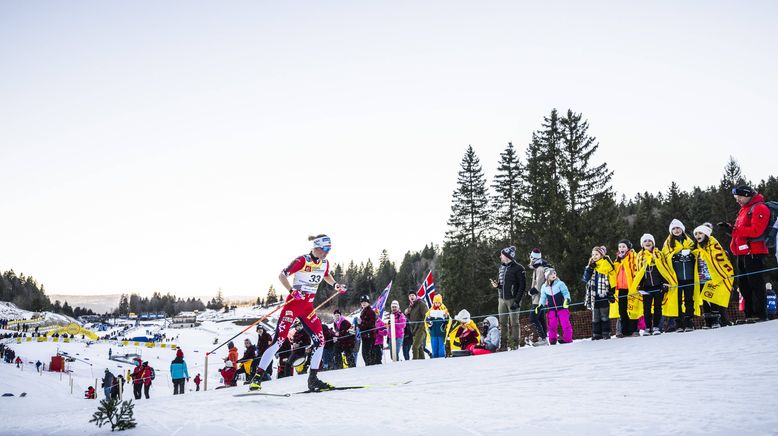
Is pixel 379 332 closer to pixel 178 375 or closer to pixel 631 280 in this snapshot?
pixel 631 280

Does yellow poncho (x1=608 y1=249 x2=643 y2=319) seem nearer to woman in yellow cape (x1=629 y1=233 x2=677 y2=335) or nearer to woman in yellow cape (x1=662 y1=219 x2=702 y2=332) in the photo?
woman in yellow cape (x1=629 y1=233 x2=677 y2=335)

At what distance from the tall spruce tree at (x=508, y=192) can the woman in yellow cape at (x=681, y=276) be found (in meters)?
35.0

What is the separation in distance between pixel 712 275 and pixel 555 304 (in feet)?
10.2

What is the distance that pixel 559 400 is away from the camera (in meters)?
4.55

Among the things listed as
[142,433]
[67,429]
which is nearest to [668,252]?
[142,433]

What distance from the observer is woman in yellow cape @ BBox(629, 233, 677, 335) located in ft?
31.9

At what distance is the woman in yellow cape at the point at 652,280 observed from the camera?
9727mm

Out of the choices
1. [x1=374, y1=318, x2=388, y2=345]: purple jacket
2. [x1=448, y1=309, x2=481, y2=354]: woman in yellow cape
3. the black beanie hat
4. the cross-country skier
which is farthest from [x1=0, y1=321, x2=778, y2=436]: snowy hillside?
[x1=374, y1=318, x2=388, y2=345]: purple jacket

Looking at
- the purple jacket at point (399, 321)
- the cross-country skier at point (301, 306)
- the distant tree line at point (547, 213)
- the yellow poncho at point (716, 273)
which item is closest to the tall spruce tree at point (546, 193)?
the distant tree line at point (547, 213)

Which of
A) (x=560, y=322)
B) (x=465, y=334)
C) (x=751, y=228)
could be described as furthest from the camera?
(x=465, y=334)

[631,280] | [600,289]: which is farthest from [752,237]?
[600,289]

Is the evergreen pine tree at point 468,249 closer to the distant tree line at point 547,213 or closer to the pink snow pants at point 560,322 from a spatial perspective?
the distant tree line at point 547,213

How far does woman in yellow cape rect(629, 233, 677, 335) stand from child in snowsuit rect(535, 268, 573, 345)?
4.91 ft

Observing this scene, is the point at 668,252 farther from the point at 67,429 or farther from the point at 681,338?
the point at 67,429
